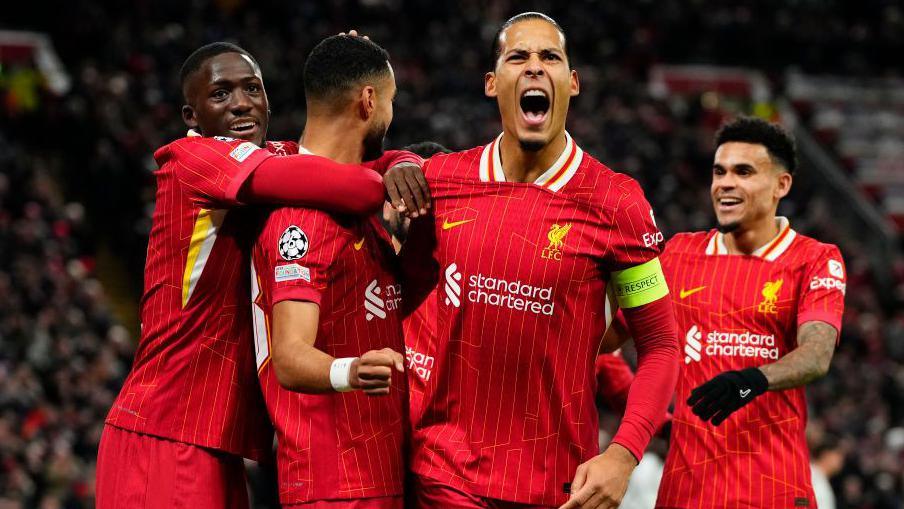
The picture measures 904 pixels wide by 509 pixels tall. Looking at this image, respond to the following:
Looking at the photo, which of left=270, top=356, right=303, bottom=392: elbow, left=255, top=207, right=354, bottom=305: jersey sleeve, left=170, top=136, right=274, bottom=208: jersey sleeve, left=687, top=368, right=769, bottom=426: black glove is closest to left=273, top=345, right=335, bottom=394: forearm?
left=270, top=356, right=303, bottom=392: elbow

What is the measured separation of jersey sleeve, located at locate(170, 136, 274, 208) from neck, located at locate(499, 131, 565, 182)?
87 cm

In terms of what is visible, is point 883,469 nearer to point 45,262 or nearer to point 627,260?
point 45,262

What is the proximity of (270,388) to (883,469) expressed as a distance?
12.4 metres

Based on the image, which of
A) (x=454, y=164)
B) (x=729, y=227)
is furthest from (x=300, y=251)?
(x=729, y=227)

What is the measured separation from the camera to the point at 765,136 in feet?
20.0

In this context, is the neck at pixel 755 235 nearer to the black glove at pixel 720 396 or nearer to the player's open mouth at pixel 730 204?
the player's open mouth at pixel 730 204

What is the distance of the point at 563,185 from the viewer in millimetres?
4457

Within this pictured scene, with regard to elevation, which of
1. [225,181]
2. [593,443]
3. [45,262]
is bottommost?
[593,443]

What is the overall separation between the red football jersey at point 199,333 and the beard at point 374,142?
17.6 inches

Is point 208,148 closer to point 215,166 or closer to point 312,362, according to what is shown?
point 215,166

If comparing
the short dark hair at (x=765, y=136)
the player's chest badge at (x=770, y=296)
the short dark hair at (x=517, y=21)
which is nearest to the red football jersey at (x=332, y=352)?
the short dark hair at (x=517, y=21)

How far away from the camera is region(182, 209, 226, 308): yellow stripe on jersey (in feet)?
15.0

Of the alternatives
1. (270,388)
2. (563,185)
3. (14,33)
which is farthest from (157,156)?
(14,33)

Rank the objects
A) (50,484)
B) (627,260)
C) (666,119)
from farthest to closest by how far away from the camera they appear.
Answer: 1. (666,119)
2. (50,484)
3. (627,260)
